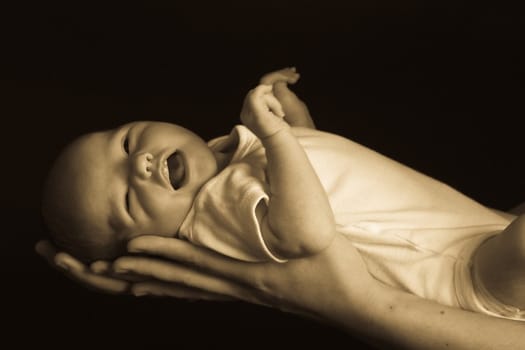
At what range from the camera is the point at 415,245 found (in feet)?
2.77

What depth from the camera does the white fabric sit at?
2.70ft

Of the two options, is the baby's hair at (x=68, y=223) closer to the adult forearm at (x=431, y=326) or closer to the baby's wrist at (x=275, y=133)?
the baby's wrist at (x=275, y=133)

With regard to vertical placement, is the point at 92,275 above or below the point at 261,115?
below

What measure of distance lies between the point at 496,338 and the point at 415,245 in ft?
0.58

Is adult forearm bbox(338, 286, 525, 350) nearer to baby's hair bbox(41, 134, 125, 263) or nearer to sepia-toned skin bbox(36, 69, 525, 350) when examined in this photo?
sepia-toned skin bbox(36, 69, 525, 350)

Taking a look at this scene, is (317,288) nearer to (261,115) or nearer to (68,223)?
(261,115)

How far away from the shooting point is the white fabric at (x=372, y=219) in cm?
82

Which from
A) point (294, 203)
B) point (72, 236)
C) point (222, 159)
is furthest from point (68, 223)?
point (294, 203)

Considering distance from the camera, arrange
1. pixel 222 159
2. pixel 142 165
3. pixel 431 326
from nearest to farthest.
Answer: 1. pixel 431 326
2. pixel 142 165
3. pixel 222 159

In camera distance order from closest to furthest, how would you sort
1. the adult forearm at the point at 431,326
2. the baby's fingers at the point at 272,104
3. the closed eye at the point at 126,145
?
the adult forearm at the point at 431,326
the baby's fingers at the point at 272,104
the closed eye at the point at 126,145

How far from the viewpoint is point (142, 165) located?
834 millimetres

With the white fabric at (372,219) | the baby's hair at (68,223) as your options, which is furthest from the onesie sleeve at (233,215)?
the baby's hair at (68,223)

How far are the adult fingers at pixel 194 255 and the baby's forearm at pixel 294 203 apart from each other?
0.30 ft

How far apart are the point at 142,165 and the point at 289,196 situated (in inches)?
8.7
